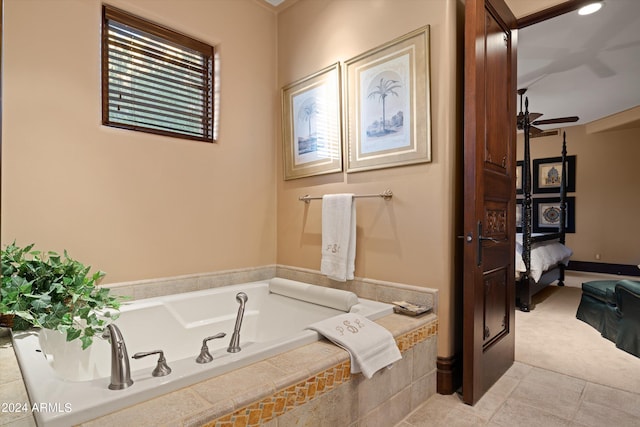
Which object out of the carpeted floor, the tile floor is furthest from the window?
the carpeted floor

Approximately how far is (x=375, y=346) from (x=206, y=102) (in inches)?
82.8

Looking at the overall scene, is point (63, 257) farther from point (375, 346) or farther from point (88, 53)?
point (375, 346)

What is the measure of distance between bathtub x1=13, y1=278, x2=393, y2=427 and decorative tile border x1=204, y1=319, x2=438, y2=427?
0.64 feet

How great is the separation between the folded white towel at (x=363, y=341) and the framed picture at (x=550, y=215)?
608 cm

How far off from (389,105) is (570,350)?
2.21 meters

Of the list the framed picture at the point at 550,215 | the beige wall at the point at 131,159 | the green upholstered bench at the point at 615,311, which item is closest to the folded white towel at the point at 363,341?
the beige wall at the point at 131,159

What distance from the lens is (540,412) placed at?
1.80m

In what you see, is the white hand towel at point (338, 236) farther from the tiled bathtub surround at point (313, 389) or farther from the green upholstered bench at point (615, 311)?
the green upholstered bench at point (615, 311)

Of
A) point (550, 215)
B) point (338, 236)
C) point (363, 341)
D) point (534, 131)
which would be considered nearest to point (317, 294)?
point (338, 236)

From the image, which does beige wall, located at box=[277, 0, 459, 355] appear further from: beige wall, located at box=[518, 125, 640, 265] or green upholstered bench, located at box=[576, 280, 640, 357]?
beige wall, located at box=[518, 125, 640, 265]

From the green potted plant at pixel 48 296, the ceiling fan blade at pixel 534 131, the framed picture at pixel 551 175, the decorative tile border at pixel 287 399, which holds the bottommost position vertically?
the decorative tile border at pixel 287 399

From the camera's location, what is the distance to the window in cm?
222

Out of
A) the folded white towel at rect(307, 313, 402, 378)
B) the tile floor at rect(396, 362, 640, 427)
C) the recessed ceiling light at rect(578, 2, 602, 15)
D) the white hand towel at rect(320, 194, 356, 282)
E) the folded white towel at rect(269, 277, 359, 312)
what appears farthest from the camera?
the recessed ceiling light at rect(578, 2, 602, 15)

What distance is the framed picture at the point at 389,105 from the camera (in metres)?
2.09
